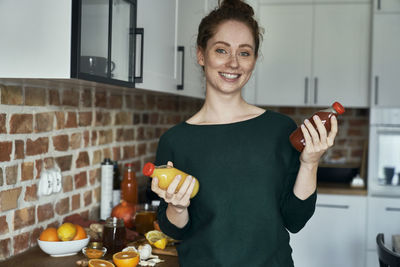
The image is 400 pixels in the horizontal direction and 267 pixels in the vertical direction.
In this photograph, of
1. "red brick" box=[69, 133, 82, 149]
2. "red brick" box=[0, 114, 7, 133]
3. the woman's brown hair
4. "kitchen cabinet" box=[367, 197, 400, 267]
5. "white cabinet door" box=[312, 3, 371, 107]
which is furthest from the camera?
"white cabinet door" box=[312, 3, 371, 107]

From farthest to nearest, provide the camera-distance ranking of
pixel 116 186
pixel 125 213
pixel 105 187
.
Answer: pixel 116 186 → pixel 105 187 → pixel 125 213

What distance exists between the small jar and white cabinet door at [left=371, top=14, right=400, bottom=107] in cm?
211

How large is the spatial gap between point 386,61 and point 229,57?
7.16ft

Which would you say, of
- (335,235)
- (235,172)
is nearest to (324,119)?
(235,172)

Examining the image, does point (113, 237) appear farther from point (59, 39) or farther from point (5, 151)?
point (59, 39)

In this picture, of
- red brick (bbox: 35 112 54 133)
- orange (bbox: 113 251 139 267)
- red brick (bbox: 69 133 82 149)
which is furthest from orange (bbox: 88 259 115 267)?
red brick (bbox: 69 133 82 149)

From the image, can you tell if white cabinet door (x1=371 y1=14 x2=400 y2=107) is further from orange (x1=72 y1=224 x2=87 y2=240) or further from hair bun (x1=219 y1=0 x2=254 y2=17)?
orange (x1=72 y1=224 x2=87 y2=240)

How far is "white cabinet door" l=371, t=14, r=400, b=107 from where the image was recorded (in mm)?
3189

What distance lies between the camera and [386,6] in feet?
10.4

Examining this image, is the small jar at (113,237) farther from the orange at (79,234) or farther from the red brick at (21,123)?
the red brick at (21,123)

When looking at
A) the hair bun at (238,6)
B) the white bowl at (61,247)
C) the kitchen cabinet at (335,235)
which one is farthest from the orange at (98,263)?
the kitchen cabinet at (335,235)

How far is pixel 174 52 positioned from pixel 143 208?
2.26 feet

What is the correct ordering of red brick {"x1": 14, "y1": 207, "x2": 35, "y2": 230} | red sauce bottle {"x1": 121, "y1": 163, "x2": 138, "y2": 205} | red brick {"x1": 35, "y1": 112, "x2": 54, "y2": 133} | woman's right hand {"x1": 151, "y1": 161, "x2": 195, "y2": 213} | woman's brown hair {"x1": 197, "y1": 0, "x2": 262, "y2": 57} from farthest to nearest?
red sauce bottle {"x1": 121, "y1": 163, "x2": 138, "y2": 205} → red brick {"x1": 35, "y1": 112, "x2": 54, "y2": 133} → red brick {"x1": 14, "y1": 207, "x2": 35, "y2": 230} → woman's brown hair {"x1": 197, "y1": 0, "x2": 262, "y2": 57} → woman's right hand {"x1": 151, "y1": 161, "x2": 195, "y2": 213}

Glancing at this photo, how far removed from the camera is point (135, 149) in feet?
8.91
